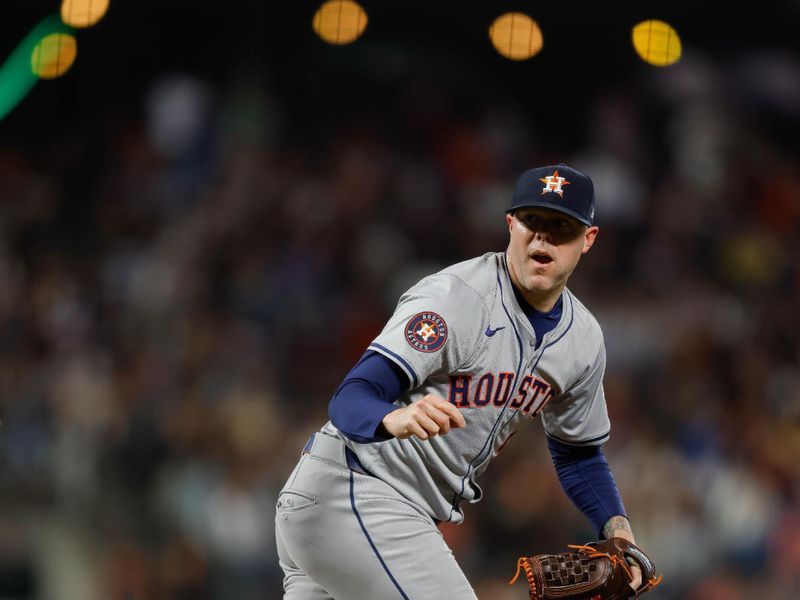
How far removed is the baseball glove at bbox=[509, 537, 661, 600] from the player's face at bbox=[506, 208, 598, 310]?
0.64 m

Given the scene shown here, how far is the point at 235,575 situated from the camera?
5.39 metres

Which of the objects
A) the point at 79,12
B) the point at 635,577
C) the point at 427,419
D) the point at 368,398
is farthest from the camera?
the point at 79,12

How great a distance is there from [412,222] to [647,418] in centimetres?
204

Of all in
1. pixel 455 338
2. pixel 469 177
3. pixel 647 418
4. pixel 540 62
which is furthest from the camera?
pixel 540 62

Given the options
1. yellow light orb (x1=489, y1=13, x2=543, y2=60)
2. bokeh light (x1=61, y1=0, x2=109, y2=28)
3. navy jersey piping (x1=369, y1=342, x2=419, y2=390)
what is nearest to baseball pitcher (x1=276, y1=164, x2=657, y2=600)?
navy jersey piping (x1=369, y1=342, x2=419, y2=390)

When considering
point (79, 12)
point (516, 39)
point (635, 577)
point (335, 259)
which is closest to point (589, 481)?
point (635, 577)

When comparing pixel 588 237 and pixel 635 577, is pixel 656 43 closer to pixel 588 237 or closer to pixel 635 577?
pixel 588 237

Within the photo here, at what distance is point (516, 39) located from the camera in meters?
8.34

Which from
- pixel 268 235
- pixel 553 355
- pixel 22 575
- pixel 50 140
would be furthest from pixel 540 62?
pixel 553 355

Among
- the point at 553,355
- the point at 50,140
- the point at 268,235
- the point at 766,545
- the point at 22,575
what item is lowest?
the point at 22,575

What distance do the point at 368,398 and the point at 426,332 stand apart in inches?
8.4

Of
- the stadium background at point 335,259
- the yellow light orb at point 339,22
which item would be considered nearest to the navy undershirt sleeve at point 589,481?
the stadium background at point 335,259

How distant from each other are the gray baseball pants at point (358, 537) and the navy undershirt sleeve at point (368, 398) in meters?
0.25

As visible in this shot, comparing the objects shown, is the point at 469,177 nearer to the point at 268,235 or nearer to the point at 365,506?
the point at 268,235
